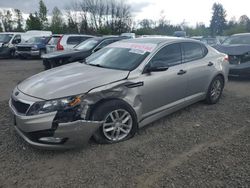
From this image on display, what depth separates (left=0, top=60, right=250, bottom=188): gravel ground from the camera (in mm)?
2795

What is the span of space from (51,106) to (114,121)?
3.05 feet

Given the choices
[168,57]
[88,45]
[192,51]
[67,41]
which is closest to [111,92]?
[168,57]

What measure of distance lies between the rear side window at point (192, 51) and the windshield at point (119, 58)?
1.05 metres

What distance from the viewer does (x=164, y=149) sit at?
3.47m

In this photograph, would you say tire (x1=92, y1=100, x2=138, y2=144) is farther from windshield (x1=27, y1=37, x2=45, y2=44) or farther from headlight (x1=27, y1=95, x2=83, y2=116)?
windshield (x1=27, y1=37, x2=45, y2=44)

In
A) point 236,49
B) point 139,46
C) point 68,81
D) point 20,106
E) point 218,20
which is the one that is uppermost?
point 218,20

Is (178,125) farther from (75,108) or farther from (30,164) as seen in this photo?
(30,164)

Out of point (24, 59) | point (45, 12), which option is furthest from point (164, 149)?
point (45, 12)

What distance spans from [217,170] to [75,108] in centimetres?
191

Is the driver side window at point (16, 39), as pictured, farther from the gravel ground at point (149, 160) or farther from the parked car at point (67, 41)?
the gravel ground at point (149, 160)

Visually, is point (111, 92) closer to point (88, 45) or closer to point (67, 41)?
point (88, 45)

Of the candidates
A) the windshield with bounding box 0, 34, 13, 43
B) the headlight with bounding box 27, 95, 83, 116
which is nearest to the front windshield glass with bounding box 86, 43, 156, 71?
the headlight with bounding box 27, 95, 83, 116

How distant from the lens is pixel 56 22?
4034 cm

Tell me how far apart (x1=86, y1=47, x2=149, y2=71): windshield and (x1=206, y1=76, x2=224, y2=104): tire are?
201 centimetres
